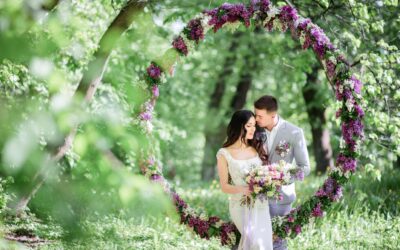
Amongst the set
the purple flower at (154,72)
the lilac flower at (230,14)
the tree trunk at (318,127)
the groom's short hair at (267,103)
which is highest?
the tree trunk at (318,127)

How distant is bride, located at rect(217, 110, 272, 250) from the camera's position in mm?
5449

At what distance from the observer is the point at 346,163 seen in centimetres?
651

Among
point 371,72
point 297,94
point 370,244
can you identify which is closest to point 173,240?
point 370,244

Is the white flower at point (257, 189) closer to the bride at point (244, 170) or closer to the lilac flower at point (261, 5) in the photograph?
the bride at point (244, 170)

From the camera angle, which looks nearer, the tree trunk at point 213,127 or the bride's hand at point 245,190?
the bride's hand at point 245,190

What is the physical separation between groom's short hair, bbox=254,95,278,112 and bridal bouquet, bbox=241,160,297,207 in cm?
49

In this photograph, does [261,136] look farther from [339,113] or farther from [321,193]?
[339,113]

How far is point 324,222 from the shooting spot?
777 cm

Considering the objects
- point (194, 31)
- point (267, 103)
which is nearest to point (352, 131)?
point (267, 103)

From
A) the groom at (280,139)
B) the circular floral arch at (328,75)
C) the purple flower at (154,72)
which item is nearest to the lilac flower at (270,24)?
the circular floral arch at (328,75)

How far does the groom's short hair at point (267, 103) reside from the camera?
17.8 ft

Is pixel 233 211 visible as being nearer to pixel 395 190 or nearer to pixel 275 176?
pixel 275 176

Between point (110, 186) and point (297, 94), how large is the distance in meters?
14.1

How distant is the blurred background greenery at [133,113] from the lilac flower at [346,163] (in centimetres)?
42
